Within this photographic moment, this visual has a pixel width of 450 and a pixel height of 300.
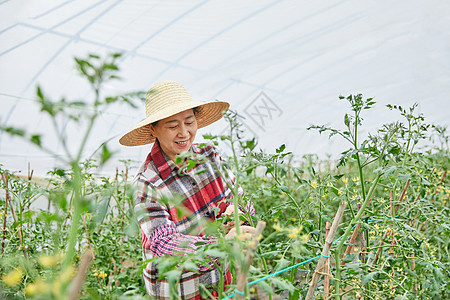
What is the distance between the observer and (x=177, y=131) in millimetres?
1525

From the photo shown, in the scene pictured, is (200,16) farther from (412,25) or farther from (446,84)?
(446,84)

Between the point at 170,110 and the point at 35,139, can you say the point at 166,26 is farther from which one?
the point at 35,139

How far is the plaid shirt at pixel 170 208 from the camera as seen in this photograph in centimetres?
133

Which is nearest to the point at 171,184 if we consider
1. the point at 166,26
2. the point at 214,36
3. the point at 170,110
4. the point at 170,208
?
the point at 170,208

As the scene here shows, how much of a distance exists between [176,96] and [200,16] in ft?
10.4

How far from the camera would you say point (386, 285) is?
116 centimetres

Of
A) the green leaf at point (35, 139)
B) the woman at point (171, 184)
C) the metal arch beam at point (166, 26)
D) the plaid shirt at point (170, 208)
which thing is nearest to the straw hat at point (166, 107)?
the woman at point (171, 184)

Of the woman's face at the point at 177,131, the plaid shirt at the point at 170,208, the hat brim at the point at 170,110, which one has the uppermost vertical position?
the hat brim at the point at 170,110

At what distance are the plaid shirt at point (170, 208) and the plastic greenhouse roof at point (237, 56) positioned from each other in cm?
160

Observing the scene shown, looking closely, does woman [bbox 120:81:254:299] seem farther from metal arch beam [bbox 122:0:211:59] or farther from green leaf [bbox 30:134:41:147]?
metal arch beam [bbox 122:0:211:59]

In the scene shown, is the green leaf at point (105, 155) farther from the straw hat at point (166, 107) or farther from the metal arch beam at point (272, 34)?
the metal arch beam at point (272, 34)

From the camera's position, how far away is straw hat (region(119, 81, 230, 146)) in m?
1.49

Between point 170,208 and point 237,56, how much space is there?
165 inches

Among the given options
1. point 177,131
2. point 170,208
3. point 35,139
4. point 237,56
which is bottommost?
point 170,208
